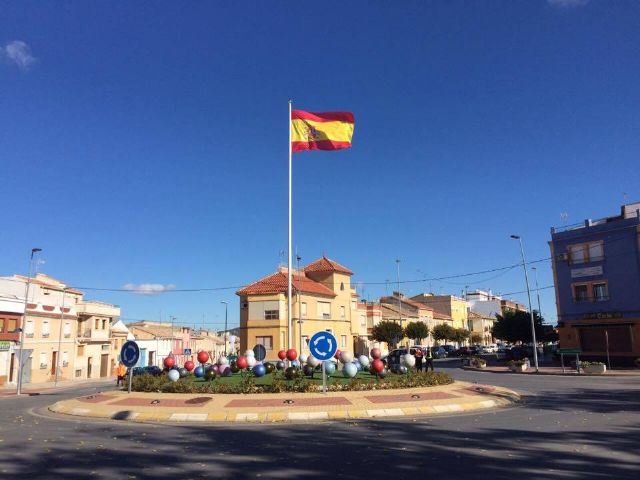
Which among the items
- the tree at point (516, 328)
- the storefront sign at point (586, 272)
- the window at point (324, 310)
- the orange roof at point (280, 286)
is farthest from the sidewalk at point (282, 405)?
the tree at point (516, 328)

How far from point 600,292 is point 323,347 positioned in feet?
111

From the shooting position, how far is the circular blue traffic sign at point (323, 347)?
1537 cm

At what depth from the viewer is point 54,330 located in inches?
1777

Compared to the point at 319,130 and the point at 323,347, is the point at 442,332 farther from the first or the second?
the point at 323,347

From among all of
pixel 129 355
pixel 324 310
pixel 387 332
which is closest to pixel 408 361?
pixel 129 355

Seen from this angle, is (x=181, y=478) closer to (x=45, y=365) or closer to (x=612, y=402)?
(x=612, y=402)

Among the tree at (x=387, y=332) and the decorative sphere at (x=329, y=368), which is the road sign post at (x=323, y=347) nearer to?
the decorative sphere at (x=329, y=368)

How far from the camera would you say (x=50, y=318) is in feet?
146

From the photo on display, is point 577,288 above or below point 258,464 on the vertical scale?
above

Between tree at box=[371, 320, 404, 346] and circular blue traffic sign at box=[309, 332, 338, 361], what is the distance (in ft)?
161

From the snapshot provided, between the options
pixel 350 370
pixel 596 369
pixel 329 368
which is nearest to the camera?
pixel 350 370

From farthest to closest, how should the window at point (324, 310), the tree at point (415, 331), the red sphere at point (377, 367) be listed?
the tree at point (415, 331), the window at point (324, 310), the red sphere at point (377, 367)

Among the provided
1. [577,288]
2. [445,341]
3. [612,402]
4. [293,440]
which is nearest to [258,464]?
[293,440]

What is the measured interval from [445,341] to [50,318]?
65051mm
